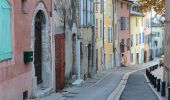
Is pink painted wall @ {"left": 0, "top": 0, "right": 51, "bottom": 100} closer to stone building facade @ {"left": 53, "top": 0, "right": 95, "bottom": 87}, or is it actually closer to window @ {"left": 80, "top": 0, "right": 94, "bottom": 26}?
stone building facade @ {"left": 53, "top": 0, "right": 95, "bottom": 87}

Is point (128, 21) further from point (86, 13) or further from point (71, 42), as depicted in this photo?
point (71, 42)

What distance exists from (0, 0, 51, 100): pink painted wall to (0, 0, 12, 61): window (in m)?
0.30

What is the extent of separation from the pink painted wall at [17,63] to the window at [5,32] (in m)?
0.30

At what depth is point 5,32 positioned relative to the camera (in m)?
17.8

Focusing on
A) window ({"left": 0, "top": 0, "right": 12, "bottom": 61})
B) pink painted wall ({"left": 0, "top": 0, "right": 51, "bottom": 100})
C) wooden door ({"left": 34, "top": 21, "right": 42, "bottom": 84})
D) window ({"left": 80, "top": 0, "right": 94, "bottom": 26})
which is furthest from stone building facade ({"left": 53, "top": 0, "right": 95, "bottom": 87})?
window ({"left": 0, "top": 0, "right": 12, "bottom": 61})

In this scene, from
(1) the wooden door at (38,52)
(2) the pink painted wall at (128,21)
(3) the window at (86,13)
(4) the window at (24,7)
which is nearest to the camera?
(4) the window at (24,7)

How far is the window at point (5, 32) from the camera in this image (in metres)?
17.4

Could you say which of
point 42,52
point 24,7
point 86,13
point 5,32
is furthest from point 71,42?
point 5,32

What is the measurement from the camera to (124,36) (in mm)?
66688

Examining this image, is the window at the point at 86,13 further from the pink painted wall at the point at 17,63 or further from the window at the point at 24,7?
the window at the point at 24,7

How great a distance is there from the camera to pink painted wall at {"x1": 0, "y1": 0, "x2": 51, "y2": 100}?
17797mm

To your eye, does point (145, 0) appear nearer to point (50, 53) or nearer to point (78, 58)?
point (78, 58)

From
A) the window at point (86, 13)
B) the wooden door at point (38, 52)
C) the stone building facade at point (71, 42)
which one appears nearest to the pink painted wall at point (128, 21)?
the window at point (86, 13)

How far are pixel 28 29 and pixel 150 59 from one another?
71.4 m
